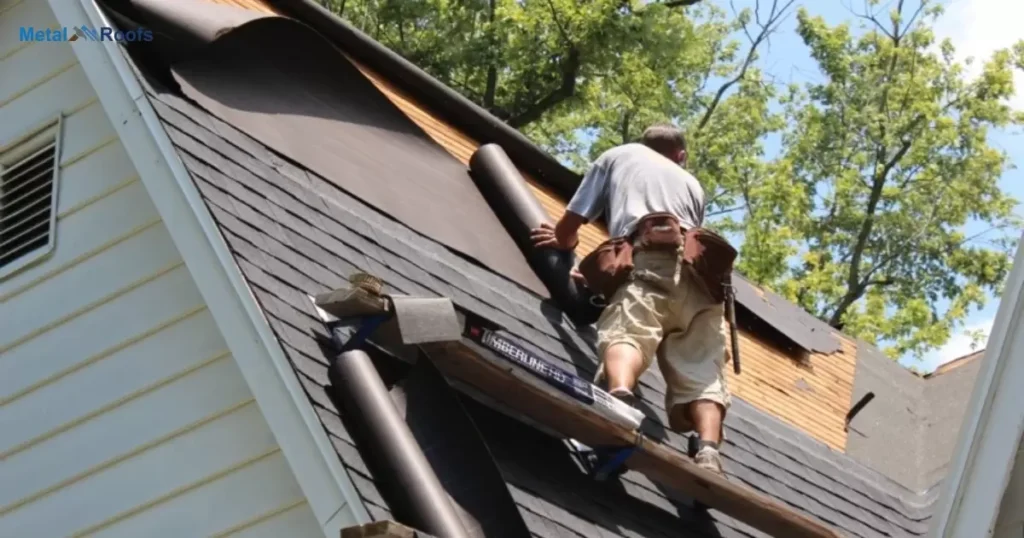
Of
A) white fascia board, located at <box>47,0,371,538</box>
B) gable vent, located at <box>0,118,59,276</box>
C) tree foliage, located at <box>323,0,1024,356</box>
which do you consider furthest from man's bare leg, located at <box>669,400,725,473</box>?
tree foliage, located at <box>323,0,1024,356</box>

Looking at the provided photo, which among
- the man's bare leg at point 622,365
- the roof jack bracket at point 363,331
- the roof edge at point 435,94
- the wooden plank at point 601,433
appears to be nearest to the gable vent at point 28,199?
the roof jack bracket at point 363,331

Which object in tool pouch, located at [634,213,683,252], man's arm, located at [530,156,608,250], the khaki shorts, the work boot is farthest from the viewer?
man's arm, located at [530,156,608,250]

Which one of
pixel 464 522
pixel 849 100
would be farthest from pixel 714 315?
pixel 849 100

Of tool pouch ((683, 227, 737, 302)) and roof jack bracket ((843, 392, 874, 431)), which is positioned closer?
tool pouch ((683, 227, 737, 302))

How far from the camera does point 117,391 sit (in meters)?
4.82

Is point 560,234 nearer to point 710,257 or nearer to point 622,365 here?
point 710,257

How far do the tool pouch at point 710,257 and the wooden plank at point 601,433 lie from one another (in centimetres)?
92

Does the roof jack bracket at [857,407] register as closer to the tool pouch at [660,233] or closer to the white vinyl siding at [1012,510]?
the tool pouch at [660,233]

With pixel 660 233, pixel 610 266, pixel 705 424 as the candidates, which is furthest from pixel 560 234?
pixel 705 424

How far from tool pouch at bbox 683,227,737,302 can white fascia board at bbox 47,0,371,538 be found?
6.53 ft

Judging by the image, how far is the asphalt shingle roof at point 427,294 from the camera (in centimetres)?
459

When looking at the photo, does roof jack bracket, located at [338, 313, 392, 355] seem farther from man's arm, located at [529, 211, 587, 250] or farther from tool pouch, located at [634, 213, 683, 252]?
man's arm, located at [529, 211, 587, 250]

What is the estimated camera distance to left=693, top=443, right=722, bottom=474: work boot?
5285mm

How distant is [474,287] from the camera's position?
6.03 m
